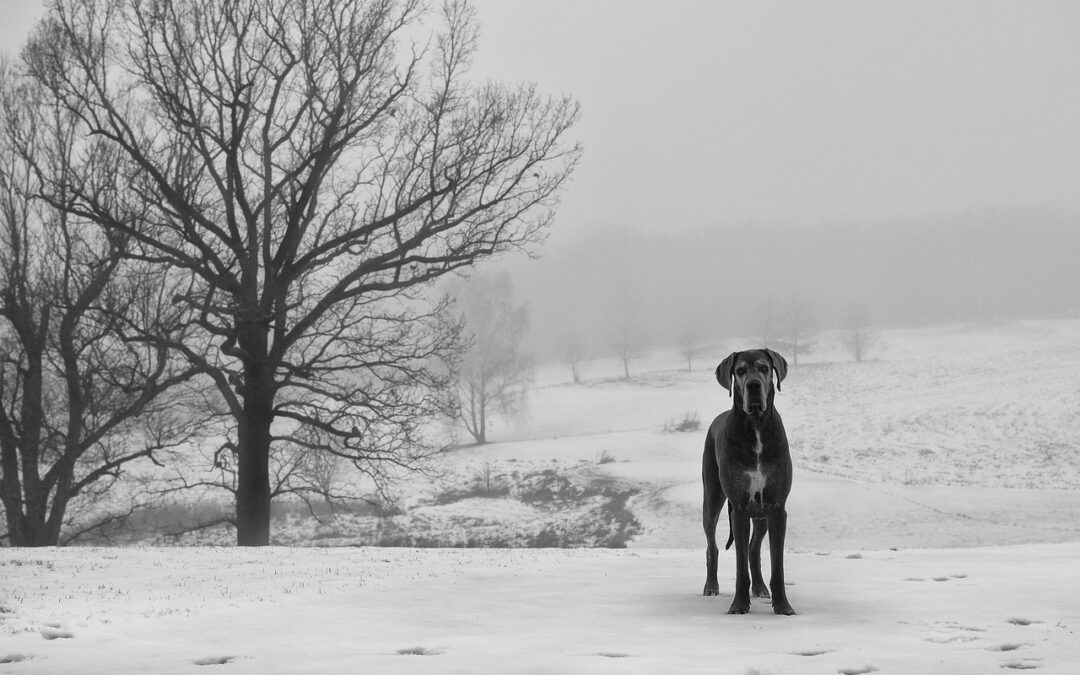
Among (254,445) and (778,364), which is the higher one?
(254,445)

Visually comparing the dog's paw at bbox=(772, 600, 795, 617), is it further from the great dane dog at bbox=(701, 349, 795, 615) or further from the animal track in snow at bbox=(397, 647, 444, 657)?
the animal track in snow at bbox=(397, 647, 444, 657)

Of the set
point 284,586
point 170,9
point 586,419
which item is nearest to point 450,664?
point 284,586

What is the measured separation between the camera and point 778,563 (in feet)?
24.9

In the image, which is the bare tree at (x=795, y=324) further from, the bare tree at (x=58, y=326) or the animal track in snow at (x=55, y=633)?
the animal track in snow at (x=55, y=633)

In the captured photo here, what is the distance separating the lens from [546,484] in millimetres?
37062

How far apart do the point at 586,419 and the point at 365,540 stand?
30.4 meters

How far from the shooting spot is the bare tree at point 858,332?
75938 millimetres

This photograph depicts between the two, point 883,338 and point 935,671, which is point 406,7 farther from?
point 883,338

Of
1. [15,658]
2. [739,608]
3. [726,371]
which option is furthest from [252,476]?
[726,371]

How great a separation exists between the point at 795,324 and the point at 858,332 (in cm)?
616

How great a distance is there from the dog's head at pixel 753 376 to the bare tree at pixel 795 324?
67242 mm

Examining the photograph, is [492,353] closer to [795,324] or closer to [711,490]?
[795,324]

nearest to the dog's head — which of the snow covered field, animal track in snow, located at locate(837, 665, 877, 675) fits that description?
the snow covered field

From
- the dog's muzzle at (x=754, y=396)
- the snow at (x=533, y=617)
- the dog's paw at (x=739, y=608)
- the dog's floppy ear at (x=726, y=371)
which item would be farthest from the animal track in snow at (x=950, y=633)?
the dog's floppy ear at (x=726, y=371)
